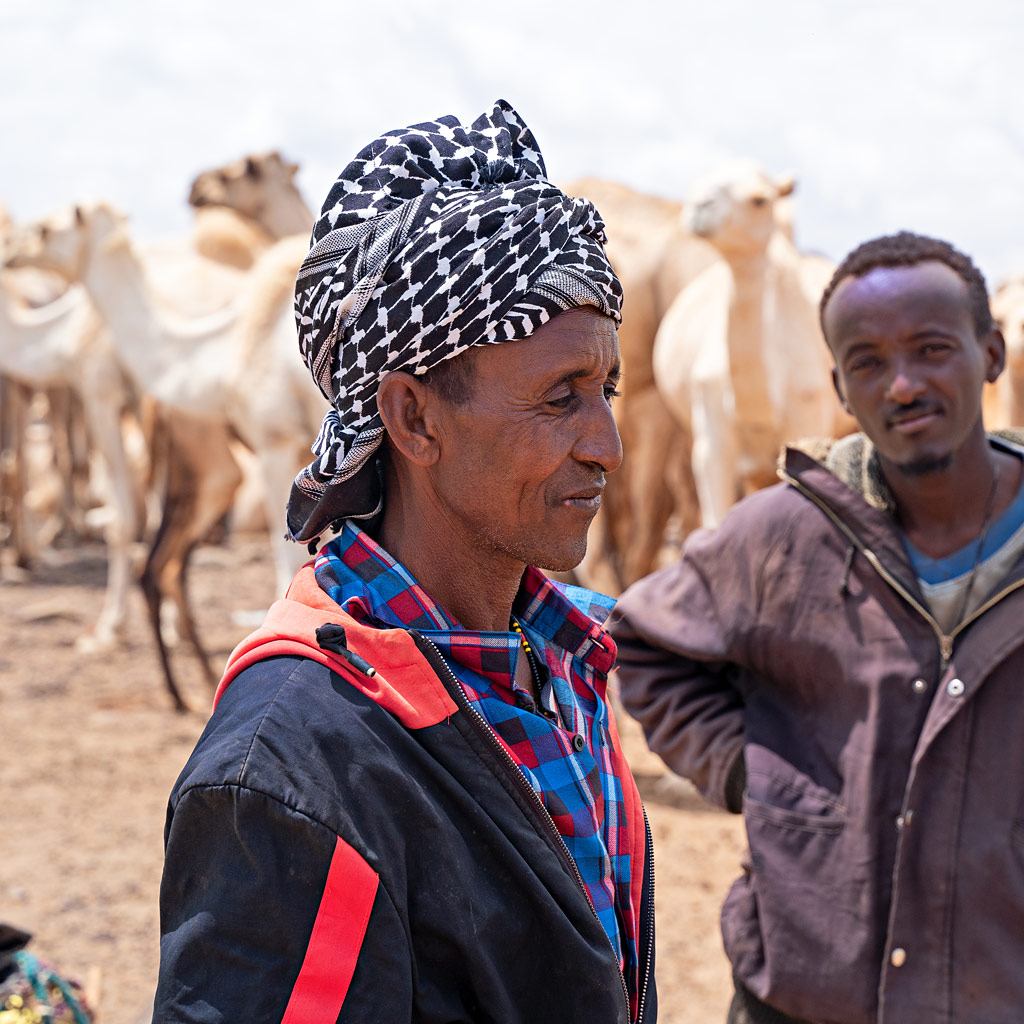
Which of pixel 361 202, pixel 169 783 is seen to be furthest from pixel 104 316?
pixel 361 202

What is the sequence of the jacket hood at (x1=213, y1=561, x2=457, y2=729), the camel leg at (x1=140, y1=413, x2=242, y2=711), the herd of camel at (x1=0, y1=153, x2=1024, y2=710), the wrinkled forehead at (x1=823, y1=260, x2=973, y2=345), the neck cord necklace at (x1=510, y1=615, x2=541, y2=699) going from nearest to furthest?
the jacket hood at (x1=213, y1=561, x2=457, y2=729), the neck cord necklace at (x1=510, y1=615, x2=541, y2=699), the wrinkled forehead at (x1=823, y1=260, x2=973, y2=345), the herd of camel at (x1=0, y1=153, x2=1024, y2=710), the camel leg at (x1=140, y1=413, x2=242, y2=711)

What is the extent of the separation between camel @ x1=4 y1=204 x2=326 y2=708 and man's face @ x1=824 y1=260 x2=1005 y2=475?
4.94 meters

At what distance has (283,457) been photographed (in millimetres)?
7203

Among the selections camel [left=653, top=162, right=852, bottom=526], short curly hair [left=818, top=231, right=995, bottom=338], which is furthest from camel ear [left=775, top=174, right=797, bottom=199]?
short curly hair [left=818, top=231, right=995, bottom=338]

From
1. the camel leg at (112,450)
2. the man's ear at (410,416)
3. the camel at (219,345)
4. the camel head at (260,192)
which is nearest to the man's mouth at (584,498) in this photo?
the man's ear at (410,416)

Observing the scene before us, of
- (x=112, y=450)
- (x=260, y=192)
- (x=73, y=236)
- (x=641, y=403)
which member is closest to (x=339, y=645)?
(x=641, y=403)

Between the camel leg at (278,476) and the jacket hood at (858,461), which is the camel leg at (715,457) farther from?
the jacket hood at (858,461)

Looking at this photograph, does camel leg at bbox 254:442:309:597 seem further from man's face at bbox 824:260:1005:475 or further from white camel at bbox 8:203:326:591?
man's face at bbox 824:260:1005:475

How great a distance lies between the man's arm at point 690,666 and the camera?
238 cm

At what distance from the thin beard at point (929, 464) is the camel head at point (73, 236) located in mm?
7060

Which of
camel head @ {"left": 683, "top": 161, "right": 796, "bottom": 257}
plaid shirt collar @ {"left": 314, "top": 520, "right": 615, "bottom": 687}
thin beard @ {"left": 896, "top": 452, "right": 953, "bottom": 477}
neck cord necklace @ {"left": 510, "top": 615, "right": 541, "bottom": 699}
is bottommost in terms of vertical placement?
neck cord necklace @ {"left": 510, "top": 615, "right": 541, "bottom": 699}

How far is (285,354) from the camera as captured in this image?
7.04 metres

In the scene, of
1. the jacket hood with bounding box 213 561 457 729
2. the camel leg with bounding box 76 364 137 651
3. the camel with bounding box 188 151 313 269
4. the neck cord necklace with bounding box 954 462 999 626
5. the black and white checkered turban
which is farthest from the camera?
the camel with bounding box 188 151 313 269

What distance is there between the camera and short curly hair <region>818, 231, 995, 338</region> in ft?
7.41
